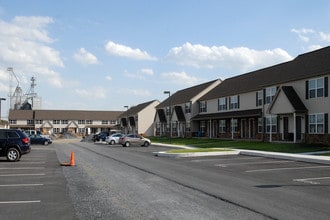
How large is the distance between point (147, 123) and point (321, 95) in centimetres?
6096

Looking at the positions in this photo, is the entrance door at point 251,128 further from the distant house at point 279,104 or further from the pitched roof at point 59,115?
the pitched roof at point 59,115

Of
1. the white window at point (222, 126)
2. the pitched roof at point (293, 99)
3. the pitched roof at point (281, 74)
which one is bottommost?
the white window at point (222, 126)

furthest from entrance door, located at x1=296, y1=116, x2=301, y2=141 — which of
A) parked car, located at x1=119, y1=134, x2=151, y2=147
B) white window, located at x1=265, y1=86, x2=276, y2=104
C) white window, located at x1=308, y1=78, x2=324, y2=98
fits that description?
parked car, located at x1=119, y1=134, x2=151, y2=147

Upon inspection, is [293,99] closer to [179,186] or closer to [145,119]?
[179,186]

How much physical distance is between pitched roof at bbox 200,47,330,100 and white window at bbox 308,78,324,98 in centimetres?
54

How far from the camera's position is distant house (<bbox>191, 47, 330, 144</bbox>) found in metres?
33.8

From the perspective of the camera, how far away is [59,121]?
12475 centimetres

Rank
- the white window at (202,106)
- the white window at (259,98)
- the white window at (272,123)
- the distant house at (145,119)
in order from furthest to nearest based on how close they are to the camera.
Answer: the distant house at (145,119) < the white window at (202,106) < the white window at (259,98) < the white window at (272,123)

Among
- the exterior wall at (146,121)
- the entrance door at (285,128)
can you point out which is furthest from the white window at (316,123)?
the exterior wall at (146,121)

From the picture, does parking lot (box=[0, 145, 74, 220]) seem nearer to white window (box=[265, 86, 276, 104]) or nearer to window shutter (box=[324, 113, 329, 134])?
window shutter (box=[324, 113, 329, 134])

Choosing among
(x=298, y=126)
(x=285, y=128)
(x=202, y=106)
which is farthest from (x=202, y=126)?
(x=298, y=126)

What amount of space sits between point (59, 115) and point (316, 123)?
332 ft

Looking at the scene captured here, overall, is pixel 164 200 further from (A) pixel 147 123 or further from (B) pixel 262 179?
(A) pixel 147 123

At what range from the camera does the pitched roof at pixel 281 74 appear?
116 feet
